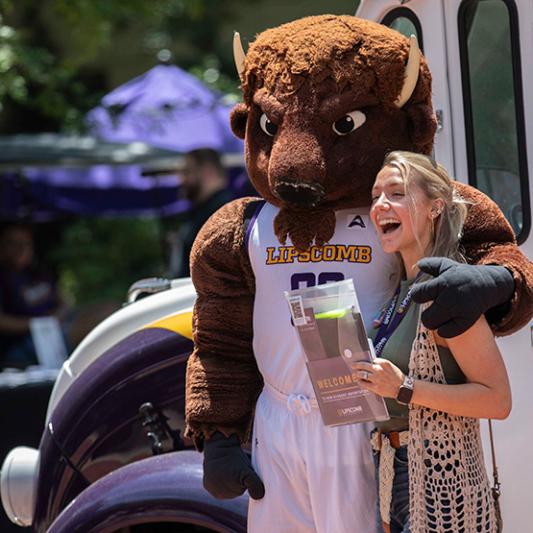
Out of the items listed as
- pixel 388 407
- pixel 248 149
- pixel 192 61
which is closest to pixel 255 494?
pixel 388 407

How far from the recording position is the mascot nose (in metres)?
2.75

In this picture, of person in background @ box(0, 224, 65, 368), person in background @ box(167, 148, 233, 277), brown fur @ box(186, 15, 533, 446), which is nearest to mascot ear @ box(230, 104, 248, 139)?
brown fur @ box(186, 15, 533, 446)

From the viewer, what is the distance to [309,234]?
2.85 meters

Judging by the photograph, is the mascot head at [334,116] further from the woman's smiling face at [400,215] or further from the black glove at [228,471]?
the black glove at [228,471]

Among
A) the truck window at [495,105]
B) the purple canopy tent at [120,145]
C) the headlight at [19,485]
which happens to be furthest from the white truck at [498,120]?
the purple canopy tent at [120,145]

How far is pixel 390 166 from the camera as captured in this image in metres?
2.65

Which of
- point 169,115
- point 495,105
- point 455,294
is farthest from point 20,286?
point 455,294

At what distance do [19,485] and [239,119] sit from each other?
1733 mm

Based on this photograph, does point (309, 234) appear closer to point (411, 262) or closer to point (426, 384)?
point (411, 262)

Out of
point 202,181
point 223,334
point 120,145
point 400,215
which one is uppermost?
point 400,215

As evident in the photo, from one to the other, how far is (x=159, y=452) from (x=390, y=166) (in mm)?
1374

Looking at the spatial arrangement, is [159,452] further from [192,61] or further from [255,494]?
[192,61]

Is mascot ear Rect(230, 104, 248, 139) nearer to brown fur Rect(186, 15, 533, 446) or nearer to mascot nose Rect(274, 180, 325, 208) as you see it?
brown fur Rect(186, 15, 533, 446)

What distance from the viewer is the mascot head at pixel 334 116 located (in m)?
2.78
